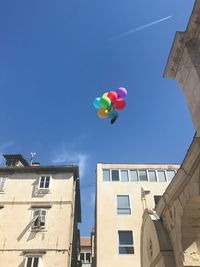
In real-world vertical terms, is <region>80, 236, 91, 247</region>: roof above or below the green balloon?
above

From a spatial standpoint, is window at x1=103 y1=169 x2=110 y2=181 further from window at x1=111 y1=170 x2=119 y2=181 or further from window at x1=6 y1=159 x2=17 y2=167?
window at x1=6 y1=159 x2=17 y2=167

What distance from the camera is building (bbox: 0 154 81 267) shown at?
18.5m

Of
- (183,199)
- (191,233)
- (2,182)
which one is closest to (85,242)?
(2,182)

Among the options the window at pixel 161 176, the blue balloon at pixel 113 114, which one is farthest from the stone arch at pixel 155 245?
the window at pixel 161 176

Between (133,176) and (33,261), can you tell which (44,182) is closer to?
(33,261)

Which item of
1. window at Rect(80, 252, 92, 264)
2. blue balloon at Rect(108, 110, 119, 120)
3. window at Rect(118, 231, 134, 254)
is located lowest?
window at Rect(118, 231, 134, 254)

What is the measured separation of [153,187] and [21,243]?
1309 centimetres

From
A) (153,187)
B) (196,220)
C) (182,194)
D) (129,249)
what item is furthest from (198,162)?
(153,187)

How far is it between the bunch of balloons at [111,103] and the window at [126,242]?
15.1 metres

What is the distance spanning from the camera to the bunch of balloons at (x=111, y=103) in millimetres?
10583

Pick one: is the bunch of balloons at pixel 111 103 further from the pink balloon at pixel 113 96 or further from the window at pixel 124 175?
the window at pixel 124 175

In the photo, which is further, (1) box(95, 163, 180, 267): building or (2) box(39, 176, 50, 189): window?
(2) box(39, 176, 50, 189): window

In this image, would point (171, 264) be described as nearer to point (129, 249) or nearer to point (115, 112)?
point (115, 112)

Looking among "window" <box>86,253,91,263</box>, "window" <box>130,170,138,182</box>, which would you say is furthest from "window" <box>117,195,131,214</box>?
"window" <box>86,253,91,263</box>
